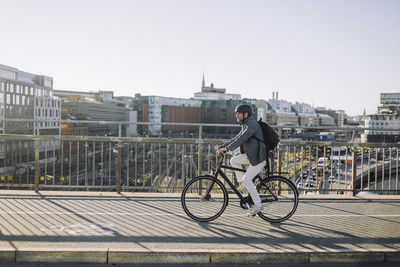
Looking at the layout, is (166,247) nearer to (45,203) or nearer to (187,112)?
(45,203)

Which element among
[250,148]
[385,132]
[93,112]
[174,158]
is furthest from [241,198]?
[93,112]

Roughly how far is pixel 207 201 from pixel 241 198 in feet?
1.77

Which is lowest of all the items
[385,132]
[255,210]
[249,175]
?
[255,210]

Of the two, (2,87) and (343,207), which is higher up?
(2,87)

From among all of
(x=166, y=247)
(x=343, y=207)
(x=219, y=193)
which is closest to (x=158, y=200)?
(x=219, y=193)

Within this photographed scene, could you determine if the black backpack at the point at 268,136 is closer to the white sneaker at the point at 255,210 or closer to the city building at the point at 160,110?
the white sneaker at the point at 255,210

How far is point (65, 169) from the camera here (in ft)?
29.5

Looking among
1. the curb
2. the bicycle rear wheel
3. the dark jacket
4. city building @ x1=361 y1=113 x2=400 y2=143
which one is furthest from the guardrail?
the curb

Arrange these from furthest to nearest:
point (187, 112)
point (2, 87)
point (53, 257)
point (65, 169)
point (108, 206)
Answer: point (187, 112), point (2, 87), point (65, 169), point (108, 206), point (53, 257)

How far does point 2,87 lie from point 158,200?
8158cm

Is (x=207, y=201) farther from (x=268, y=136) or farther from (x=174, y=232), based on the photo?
(x=268, y=136)

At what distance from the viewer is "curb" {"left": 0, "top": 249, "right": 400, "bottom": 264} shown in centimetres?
431

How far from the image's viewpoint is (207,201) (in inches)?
238

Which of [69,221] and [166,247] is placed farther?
[69,221]
